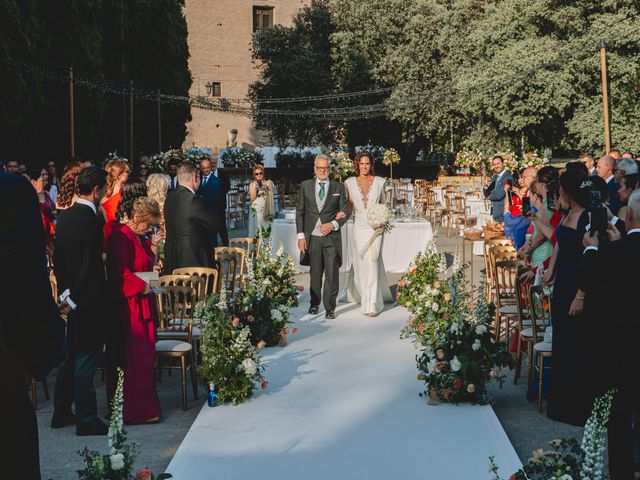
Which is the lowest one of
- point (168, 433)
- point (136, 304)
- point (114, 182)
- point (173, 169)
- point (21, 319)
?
point (168, 433)

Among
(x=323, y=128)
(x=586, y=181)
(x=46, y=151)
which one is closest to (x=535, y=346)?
(x=586, y=181)

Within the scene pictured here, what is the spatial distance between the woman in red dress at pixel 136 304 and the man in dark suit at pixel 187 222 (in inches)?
84.0

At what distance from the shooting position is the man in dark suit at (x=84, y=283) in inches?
251

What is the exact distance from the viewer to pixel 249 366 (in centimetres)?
725

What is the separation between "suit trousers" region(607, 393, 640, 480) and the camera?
5.04m

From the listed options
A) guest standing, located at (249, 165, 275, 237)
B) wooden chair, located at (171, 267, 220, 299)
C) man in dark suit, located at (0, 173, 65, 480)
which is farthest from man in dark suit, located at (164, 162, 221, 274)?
man in dark suit, located at (0, 173, 65, 480)

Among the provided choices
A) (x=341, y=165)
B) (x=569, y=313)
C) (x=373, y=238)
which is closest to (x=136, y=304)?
(x=569, y=313)

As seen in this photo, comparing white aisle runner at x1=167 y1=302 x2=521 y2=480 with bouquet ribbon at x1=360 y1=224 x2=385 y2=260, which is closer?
white aisle runner at x1=167 y1=302 x2=521 y2=480

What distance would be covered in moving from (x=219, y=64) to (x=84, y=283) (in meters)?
52.3

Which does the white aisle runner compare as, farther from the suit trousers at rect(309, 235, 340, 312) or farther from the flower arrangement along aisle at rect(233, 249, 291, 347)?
the suit trousers at rect(309, 235, 340, 312)

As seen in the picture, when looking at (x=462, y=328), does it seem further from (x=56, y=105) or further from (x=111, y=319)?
(x=56, y=105)

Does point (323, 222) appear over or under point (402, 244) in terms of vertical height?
over

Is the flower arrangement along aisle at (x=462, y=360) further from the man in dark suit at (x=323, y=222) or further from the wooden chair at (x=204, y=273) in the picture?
the man in dark suit at (x=323, y=222)

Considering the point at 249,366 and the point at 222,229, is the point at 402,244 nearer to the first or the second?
the point at 222,229
